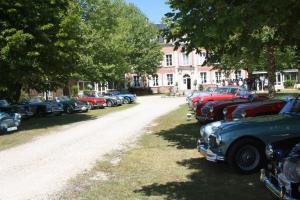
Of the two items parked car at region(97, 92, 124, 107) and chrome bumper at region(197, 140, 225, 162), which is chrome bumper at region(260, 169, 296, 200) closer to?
chrome bumper at region(197, 140, 225, 162)

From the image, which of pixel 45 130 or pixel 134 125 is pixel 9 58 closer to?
pixel 45 130

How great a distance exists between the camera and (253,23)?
7797mm

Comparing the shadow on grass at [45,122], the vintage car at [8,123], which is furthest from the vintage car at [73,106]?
the vintage car at [8,123]

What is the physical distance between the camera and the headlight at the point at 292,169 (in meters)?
5.90

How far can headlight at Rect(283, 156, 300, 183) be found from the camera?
5895 millimetres

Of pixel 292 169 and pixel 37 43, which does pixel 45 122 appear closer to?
pixel 37 43

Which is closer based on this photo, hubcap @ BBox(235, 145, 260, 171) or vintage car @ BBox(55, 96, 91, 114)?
hubcap @ BBox(235, 145, 260, 171)

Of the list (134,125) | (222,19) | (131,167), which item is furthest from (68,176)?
(134,125)

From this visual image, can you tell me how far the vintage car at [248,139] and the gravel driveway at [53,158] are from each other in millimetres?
3286

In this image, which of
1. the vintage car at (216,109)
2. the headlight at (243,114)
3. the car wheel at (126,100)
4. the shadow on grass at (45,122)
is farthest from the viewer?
the car wheel at (126,100)

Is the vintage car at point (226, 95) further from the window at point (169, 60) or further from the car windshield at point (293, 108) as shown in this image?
the window at point (169, 60)

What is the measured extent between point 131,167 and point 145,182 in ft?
5.53

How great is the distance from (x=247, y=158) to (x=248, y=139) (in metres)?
0.42

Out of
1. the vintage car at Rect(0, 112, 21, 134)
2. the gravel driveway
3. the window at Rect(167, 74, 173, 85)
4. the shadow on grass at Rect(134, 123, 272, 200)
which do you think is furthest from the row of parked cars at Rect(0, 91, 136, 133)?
the window at Rect(167, 74, 173, 85)
